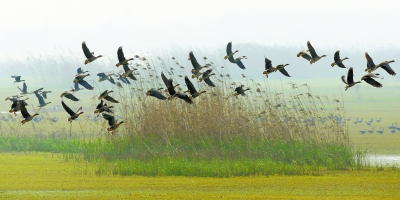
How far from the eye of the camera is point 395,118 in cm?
3091

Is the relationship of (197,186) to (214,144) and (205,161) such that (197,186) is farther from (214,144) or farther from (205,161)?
(214,144)

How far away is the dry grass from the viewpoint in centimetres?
1081

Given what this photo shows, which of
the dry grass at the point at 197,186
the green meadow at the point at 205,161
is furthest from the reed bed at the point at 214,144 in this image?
the dry grass at the point at 197,186

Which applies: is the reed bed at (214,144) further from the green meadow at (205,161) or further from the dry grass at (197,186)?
the dry grass at (197,186)

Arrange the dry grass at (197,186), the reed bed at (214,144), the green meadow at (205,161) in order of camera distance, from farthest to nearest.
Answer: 1. the reed bed at (214,144)
2. the green meadow at (205,161)
3. the dry grass at (197,186)

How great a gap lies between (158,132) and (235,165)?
2293 millimetres

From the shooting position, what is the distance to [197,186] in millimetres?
11602

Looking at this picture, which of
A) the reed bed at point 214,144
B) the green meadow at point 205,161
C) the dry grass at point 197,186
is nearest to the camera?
the dry grass at point 197,186

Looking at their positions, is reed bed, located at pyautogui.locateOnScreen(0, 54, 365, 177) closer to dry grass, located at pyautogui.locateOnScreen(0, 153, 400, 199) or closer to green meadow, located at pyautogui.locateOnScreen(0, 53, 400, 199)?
green meadow, located at pyautogui.locateOnScreen(0, 53, 400, 199)

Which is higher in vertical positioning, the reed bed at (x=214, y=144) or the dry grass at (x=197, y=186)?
the reed bed at (x=214, y=144)

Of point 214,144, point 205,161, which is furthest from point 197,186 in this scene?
point 214,144

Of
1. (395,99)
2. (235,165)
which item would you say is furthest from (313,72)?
(235,165)

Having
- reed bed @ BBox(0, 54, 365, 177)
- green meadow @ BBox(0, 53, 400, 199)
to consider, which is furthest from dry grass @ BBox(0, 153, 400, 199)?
reed bed @ BBox(0, 54, 365, 177)

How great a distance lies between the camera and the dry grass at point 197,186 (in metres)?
10.8
